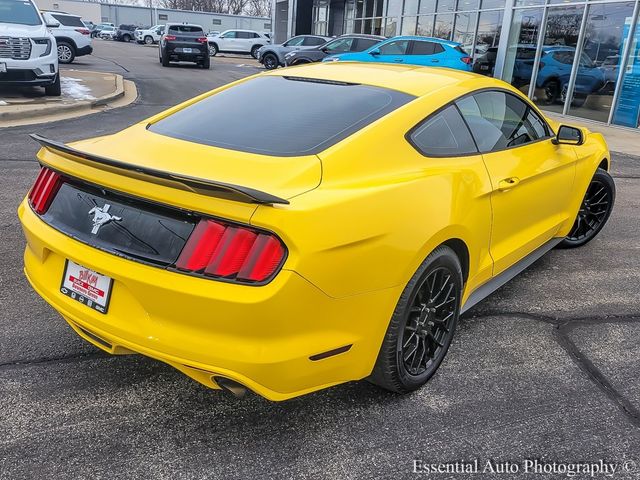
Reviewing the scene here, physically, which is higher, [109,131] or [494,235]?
[494,235]

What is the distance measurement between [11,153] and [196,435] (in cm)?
616

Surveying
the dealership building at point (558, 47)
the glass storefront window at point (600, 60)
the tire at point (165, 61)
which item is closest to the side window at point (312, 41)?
the dealership building at point (558, 47)

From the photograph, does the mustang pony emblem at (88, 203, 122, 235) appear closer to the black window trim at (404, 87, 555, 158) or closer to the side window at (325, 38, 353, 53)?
the black window trim at (404, 87, 555, 158)

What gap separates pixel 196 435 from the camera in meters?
2.41

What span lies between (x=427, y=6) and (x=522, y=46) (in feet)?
22.6

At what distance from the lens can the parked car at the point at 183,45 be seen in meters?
22.8

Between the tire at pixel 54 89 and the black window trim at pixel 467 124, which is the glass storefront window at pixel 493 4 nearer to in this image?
the tire at pixel 54 89

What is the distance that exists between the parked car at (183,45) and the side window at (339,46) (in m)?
6.41

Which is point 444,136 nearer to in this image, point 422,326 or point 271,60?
point 422,326

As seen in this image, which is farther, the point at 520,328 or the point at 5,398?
the point at 520,328

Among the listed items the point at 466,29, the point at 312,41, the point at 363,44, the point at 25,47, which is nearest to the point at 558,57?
the point at 466,29

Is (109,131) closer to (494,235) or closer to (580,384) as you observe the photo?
(494,235)

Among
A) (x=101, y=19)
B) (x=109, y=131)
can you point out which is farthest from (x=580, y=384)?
(x=101, y=19)

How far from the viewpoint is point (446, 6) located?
20.5 meters
